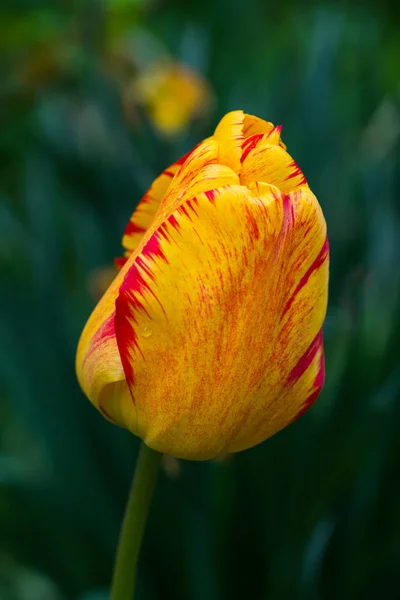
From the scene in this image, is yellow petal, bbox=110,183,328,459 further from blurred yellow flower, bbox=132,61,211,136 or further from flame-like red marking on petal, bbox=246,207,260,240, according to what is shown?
blurred yellow flower, bbox=132,61,211,136

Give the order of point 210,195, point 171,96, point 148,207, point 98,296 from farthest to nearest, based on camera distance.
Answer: point 171,96 → point 98,296 → point 148,207 → point 210,195

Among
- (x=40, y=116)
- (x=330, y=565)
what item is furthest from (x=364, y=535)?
(x=40, y=116)

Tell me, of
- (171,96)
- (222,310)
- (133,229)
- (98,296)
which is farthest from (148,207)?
(171,96)

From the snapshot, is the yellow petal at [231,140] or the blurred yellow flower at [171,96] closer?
the yellow petal at [231,140]

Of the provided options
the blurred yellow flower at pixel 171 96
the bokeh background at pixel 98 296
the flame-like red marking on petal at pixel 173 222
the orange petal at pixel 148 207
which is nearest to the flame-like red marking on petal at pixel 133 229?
the orange petal at pixel 148 207

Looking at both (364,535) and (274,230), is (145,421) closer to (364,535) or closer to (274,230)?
(274,230)

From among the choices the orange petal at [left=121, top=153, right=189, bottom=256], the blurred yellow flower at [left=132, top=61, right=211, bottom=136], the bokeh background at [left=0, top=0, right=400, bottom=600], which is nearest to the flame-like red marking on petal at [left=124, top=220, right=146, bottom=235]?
the orange petal at [left=121, top=153, right=189, bottom=256]

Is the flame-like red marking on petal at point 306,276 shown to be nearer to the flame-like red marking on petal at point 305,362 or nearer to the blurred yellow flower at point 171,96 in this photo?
the flame-like red marking on petal at point 305,362

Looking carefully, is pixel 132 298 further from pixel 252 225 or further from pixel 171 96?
pixel 171 96
